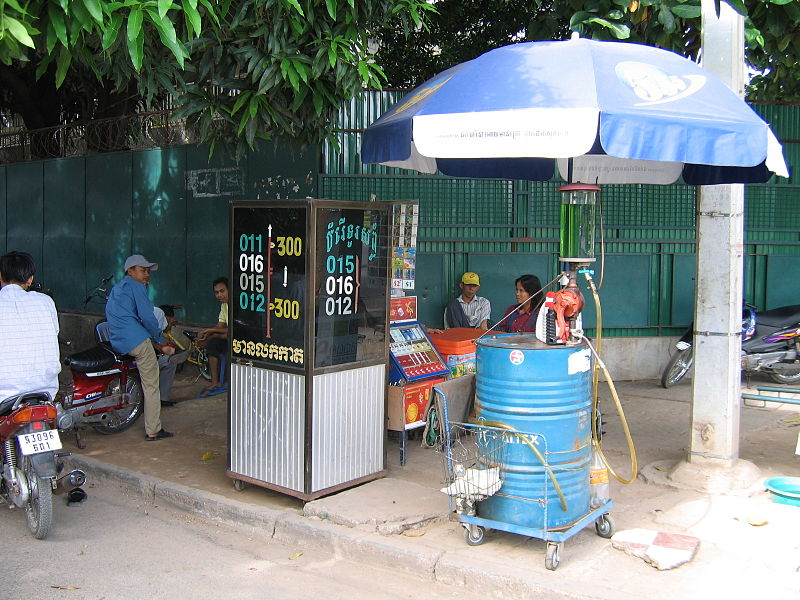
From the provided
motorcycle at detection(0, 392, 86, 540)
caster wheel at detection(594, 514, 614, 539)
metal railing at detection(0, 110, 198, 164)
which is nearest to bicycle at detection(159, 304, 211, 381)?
metal railing at detection(0, 110, 198, 164)

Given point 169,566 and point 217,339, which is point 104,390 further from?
point 169,566

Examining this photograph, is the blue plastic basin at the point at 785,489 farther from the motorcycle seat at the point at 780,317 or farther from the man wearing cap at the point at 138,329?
the man wearing cap at the point at 138,329

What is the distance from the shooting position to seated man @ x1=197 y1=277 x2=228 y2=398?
29.8ft

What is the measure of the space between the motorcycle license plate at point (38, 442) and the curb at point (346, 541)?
104cm

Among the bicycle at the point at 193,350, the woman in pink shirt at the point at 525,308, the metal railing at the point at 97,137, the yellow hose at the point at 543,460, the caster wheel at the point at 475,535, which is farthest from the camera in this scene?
the metal railing at the point at 97,137

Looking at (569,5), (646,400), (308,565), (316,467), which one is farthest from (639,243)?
(308,565)

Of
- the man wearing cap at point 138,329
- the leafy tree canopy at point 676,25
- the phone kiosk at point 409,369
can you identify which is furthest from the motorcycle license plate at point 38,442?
the leafy tree canopy at point 676,25

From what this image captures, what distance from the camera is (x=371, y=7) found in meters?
5.75

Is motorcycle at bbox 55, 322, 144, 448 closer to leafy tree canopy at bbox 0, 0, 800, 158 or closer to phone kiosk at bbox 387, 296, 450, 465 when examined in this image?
leafy tree canopy at bbox 0, 0, 800, 158

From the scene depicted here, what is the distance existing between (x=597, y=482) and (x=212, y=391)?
5429mm

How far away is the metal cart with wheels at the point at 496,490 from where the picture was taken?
14.3 feet

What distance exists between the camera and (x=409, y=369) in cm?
636

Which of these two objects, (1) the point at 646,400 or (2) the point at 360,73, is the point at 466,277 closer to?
(1) the point at 646,400

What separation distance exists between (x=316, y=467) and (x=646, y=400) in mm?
4389
